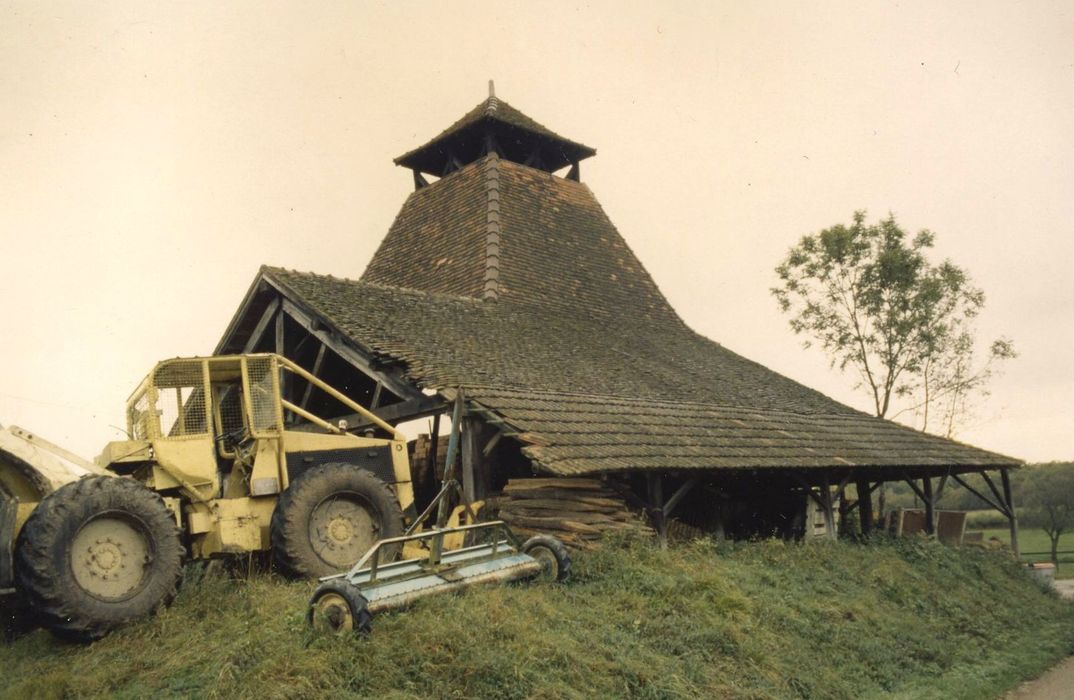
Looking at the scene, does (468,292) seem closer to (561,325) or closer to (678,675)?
(561,325)

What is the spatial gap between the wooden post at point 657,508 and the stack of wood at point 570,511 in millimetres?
280

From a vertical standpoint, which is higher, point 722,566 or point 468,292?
point 468,292

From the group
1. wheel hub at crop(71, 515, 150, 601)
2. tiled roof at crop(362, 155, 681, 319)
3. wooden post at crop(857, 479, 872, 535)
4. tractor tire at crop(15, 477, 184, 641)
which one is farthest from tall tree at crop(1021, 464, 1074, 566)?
wheel hub at crop(71, 515, 150, 601)

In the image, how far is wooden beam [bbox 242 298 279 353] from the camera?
14.6 metres

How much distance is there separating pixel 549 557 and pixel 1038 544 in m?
52.1

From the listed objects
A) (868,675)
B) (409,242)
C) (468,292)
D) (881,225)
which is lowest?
(868,675)

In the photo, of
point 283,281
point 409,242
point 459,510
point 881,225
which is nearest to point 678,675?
point 459,510

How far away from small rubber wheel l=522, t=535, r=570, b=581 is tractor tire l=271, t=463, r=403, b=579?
1507mm

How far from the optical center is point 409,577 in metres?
7.89

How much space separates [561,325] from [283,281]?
595 centimetres

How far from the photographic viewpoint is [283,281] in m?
13.8

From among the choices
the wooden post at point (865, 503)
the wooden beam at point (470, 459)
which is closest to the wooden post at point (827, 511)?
the wooden post at point (865, 503)

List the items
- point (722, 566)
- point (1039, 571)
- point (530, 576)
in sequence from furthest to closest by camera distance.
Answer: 1. point (1039, 571)
2. point (722, 566)
3. point (530, 576)

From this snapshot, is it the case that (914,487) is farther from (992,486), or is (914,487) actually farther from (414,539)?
(414,539)
